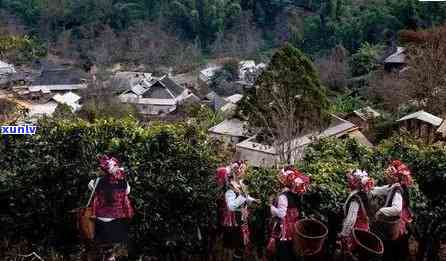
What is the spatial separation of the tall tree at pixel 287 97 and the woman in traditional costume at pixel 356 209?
1055 centimetres

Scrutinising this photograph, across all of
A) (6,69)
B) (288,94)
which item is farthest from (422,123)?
(6,69)

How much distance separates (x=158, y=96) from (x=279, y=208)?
3509cm

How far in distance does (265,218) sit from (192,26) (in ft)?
178

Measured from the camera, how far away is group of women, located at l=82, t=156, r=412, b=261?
14.0 ft

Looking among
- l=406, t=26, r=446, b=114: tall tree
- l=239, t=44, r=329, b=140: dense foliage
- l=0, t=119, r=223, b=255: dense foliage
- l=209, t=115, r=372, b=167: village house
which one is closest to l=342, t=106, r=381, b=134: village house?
l=209, t=115, r=372, b=167: village house

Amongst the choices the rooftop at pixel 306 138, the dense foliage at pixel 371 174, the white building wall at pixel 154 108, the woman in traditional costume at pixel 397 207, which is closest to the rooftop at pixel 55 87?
the white building wall at pixel 154 108

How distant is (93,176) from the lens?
16.6 feet

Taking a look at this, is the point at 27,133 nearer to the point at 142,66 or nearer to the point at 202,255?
the point at 202,255

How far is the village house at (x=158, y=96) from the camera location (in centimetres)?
3747

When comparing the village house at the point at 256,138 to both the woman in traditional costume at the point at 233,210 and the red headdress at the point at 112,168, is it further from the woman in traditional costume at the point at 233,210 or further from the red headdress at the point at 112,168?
the red headdress at the point at 112,168

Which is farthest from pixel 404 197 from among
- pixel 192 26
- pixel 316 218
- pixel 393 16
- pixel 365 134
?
pixel 192 26

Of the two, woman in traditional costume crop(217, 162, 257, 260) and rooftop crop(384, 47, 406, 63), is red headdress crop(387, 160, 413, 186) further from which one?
rooftop crop(384, 47, 406, 63)

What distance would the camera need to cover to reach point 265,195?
5.03 meters

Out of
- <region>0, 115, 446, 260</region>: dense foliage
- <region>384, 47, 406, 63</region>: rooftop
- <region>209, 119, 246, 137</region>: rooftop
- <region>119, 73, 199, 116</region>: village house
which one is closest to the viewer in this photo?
<region>0, 115, 446, 260</region>: dense foliage
